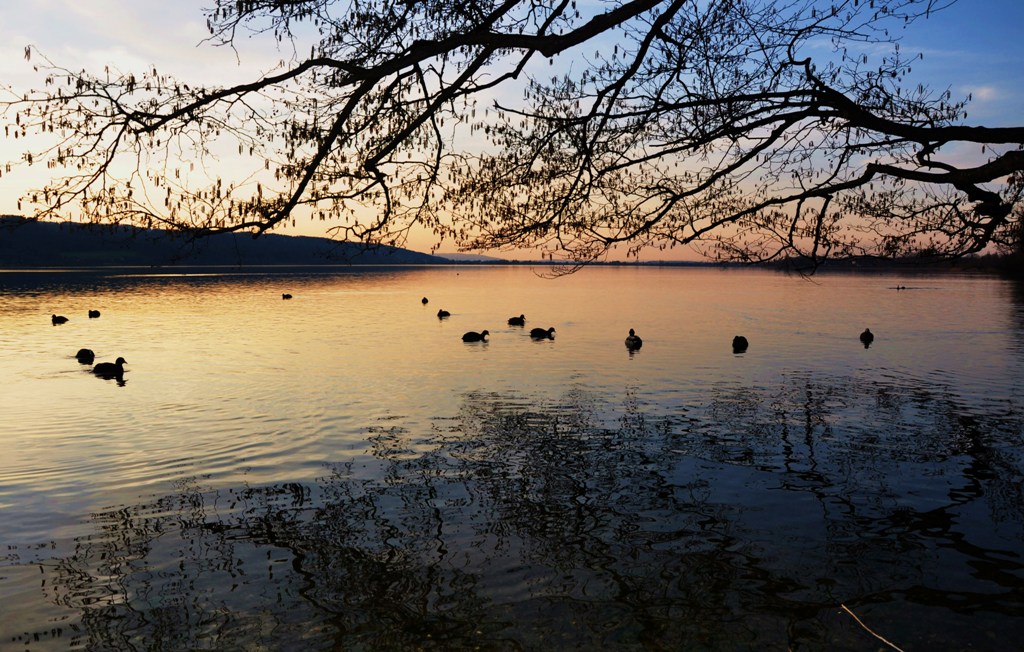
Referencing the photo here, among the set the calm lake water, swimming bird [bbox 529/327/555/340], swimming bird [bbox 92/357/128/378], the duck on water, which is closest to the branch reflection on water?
the calm lake water

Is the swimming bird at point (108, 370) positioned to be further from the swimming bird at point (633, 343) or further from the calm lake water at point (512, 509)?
the swimming bird at point (633, 343)

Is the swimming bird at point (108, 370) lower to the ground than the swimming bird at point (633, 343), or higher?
lower

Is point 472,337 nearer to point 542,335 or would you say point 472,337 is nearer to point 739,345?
point 542,335

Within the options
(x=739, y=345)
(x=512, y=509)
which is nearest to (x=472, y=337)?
(x=739, y=345)

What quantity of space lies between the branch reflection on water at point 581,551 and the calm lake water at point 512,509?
5 cm

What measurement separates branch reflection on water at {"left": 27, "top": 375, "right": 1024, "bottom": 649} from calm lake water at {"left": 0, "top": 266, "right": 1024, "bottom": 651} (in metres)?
0.05

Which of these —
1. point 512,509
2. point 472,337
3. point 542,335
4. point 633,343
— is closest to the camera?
point 512,509

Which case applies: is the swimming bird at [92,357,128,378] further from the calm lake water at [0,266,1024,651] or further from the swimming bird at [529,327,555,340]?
the swimming bird at [529,327,555,340]

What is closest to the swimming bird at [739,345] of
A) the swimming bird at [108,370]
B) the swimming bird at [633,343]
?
the swimming bird at [633,343]

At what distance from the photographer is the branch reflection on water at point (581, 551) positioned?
8.62 metres

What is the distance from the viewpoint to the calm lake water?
8.79 m

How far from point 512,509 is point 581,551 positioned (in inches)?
83.3

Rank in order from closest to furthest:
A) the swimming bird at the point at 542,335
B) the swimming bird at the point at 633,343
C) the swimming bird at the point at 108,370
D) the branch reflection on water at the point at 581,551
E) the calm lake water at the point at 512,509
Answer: the branch reflection on water at the point at 581,551
the calm lake water at the point at 512,509
the swimming bird at the point at 108,370
the swimming bird at the point at 633,343
the swimming bird at the point at 542,335

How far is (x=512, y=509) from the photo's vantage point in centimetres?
1272
